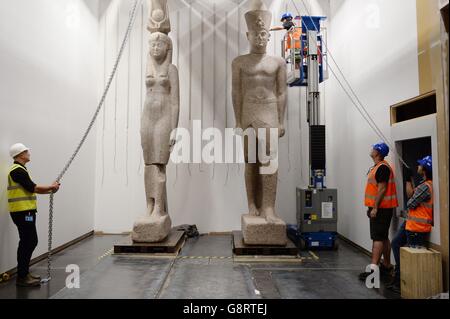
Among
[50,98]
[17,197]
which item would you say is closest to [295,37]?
[50,98]

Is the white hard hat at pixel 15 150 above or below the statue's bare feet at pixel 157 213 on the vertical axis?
above

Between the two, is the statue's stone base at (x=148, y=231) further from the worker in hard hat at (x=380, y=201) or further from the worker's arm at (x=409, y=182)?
the worker's arm at (x=409, y=182)

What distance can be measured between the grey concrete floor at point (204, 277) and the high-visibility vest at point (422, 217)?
0.70 m

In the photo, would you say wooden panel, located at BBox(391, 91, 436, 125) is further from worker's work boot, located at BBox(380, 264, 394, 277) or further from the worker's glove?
worker's work boot, located at BBox(380, 264, 394, 277)

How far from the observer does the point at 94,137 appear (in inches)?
253

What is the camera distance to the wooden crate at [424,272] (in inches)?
117

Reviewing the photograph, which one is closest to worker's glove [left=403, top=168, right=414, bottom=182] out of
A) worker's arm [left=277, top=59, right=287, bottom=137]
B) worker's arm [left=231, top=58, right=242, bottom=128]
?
worker's arm [left=277, top=59, right=287, bottom=137]

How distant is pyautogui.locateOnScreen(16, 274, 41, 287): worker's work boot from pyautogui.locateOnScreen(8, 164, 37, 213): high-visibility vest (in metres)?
0.70

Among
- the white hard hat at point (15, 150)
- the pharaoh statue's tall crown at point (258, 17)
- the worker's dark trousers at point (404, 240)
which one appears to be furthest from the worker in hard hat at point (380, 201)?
the white hard hat at point (15, 150)

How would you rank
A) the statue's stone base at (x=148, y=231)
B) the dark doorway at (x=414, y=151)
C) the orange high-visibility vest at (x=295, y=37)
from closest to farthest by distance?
the dark doorway at (x=414, y=151)
the statue's stone base at (x=148, y=231)
the orange high-visibility vest at (x=295, y=37)

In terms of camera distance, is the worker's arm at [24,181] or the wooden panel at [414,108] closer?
the worker's arm at [24,181]

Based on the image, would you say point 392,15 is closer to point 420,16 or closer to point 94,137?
point 420,16

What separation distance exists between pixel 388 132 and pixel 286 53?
101 inches
